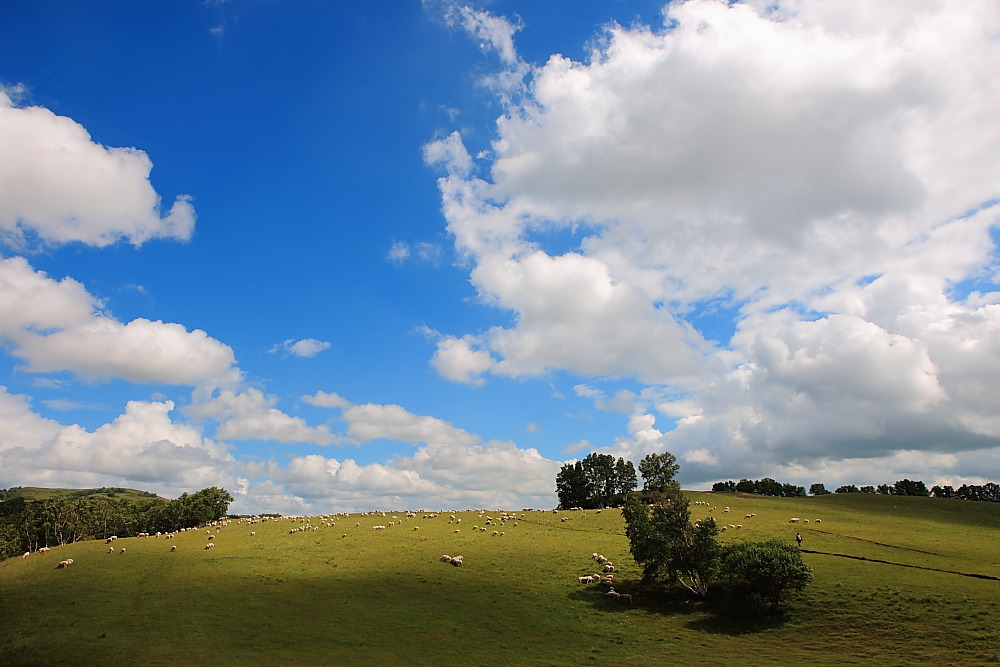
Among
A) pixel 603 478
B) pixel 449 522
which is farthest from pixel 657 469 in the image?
pixel 449 522

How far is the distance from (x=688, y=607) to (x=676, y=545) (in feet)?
17.6

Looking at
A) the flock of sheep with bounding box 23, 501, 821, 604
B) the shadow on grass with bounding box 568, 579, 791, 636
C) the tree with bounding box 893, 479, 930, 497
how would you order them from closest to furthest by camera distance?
the shadow on grass with bounding box 568, 579, 791, 636 → the flock of sheep with bounding box 23, 501, 821, 604 → the tree with bounding box 893, 479, 930, 497

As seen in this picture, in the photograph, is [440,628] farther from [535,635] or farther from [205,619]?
[205,619]

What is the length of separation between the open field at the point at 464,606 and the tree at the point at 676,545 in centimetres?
235

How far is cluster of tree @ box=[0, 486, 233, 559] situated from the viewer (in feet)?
394

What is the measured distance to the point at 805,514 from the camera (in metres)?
98.5

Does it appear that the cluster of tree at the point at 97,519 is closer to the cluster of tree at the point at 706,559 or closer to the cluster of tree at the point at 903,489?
the cluster of tree at the point at 706,559

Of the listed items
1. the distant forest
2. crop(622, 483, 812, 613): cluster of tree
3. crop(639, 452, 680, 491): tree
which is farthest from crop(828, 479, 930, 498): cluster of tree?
crop(622, 483, 812, 613): cluster of tree

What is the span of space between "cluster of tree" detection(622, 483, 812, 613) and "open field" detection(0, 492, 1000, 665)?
2.20 meters

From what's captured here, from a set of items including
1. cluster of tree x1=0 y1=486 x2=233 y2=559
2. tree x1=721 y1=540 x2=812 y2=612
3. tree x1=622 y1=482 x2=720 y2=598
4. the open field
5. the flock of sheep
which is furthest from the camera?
cluster of tree x1=0 y1=486 x2=233 y2=559

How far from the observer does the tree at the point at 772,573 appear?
49.2 metres

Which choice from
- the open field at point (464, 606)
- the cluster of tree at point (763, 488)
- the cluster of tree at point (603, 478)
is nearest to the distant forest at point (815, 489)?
the cluster of tree at point (763, 488)

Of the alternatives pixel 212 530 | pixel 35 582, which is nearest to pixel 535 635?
pixel 35 582

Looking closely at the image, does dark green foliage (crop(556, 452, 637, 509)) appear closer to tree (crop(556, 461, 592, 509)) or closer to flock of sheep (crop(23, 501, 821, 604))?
tree (crop(556, 461, 592, 509))
